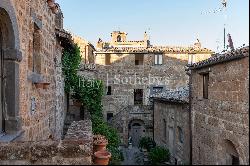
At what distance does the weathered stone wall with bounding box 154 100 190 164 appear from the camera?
1407 cm


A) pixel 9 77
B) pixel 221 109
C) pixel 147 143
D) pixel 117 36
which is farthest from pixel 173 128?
pixel 117 36

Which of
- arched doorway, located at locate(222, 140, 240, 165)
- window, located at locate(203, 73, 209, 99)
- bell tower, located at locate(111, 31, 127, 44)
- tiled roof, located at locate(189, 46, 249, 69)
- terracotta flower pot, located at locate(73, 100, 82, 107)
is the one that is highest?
bell tower, located at locate(111, 31, 127, 44)

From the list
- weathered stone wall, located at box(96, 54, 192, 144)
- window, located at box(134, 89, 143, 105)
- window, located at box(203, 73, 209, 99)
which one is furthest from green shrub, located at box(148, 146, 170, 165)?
window, located at box(134, 89, 143, 105)

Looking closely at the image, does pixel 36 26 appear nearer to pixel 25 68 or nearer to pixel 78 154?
pixel 25 68

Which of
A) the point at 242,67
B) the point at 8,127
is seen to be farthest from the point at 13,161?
the point at 242,67

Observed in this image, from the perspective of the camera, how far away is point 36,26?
7469mm

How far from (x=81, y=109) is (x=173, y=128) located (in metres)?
8.15

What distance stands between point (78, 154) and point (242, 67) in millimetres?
5864

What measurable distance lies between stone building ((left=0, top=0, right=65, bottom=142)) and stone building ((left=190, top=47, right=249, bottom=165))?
4.57 m

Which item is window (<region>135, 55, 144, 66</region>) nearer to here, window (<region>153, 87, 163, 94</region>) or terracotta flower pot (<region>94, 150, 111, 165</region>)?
window (<region>153, 87, 163, 94</region>)

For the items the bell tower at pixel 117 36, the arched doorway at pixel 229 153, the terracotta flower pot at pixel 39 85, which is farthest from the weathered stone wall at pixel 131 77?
the terracotta flower pot at pixel 39 85

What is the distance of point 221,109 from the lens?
9789mm

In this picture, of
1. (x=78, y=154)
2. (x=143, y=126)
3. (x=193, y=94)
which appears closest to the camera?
(x=78, y=154)

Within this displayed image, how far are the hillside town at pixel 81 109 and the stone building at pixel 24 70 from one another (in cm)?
2
